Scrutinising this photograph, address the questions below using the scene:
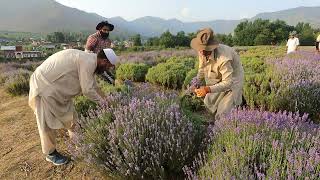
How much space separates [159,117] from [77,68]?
1074 mm

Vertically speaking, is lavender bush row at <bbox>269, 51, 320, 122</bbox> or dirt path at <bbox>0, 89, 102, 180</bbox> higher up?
lavender bush row at <bbox>269, 51, 320, 122</bbox>

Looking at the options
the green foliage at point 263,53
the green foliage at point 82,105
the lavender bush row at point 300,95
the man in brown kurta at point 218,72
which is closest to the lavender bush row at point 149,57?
the green foliage at point 263,53

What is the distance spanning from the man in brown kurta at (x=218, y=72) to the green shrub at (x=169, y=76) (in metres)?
3.50

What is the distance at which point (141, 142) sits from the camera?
3314mm

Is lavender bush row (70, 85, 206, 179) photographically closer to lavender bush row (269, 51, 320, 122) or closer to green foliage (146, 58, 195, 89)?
lavender bush row (269, 51, 320, 122)

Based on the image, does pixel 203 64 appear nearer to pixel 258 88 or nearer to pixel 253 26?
pixel 258 88

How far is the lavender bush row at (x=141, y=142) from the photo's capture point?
3.22m

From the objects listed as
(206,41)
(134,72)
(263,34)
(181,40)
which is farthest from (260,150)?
(263,34)

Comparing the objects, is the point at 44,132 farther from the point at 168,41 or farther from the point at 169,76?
the point at 168,41

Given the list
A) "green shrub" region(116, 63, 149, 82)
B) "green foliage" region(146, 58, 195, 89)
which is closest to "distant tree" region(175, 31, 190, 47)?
"green shrub" region(116, 63, 149, 82)

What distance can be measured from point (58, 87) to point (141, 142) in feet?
3.96

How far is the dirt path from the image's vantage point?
394cm

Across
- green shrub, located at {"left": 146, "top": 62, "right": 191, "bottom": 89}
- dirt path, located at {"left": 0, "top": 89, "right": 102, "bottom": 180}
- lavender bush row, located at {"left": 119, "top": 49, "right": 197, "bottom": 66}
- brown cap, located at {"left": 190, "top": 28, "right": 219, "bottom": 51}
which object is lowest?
dirt path, located at {"left": 0, "top": 89, "right": 102, "bottom": 180}

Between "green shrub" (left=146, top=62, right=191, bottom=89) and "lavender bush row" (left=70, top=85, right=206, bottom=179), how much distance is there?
443cm
